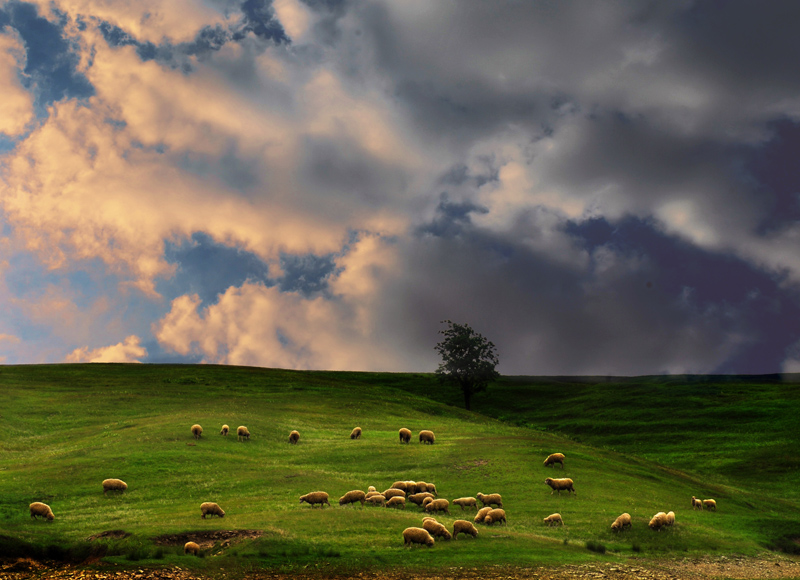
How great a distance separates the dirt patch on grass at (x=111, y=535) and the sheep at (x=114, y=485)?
1098 cm

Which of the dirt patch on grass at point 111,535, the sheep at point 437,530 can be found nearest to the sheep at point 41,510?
the dirt patch on grass at point 111,535

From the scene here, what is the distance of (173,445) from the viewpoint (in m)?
45.3

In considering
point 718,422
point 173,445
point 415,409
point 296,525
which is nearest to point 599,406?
→ point 718,422

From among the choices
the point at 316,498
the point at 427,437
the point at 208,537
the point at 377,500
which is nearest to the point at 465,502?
the point at 377,500

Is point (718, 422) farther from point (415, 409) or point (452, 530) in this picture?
point (452, 530)

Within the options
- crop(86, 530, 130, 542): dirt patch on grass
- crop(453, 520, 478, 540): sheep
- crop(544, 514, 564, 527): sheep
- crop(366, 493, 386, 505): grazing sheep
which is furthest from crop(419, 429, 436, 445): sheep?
crop(86, 530, 130, 542): dirt patch on grass

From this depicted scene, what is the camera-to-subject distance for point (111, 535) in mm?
24375

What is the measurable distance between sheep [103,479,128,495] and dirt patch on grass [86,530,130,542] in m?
11.0

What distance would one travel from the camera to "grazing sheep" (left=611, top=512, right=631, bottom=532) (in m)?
30.0

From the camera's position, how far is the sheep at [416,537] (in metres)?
23.6

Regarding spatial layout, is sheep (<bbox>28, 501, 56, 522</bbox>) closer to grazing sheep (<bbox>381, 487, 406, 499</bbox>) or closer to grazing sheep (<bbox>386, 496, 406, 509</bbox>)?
grazing sheep (<bbox>381, 487, 406, 499</bbox>)

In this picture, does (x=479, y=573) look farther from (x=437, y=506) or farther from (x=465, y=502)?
(x=465, y=502)

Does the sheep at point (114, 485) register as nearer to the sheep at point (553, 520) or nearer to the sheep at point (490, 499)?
the sheep at point (490, 499)

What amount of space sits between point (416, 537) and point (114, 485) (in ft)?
69.2
